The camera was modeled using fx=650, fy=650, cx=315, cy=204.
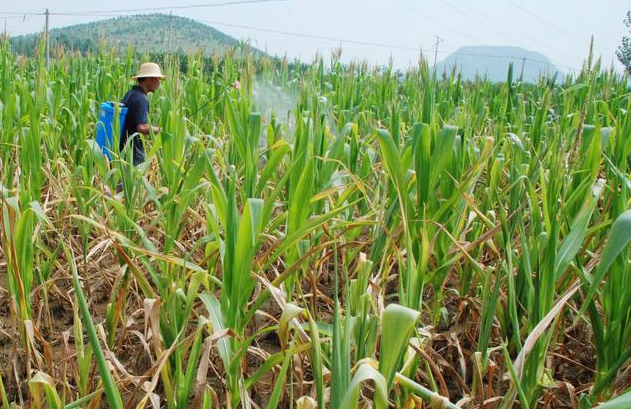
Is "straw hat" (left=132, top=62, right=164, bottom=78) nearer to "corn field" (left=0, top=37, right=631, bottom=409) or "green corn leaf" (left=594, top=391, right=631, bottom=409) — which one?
"corn field" (left=0, top=37, right=631, bottom=409)

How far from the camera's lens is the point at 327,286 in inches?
86.0

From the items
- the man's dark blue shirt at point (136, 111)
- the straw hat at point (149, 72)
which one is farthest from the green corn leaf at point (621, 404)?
the straw hat at point (149, 72)

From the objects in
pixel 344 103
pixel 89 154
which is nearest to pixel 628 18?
pixel 344 103

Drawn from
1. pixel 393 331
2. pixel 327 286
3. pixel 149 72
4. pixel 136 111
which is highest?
pixel 149 72

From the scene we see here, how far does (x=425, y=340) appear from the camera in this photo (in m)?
1.50

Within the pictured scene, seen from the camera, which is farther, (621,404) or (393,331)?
(393,331)

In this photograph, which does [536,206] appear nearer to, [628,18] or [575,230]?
[575,230]

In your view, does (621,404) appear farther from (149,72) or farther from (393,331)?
(149,72)

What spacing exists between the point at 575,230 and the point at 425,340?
41cm

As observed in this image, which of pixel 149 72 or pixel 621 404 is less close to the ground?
pixel 149 72

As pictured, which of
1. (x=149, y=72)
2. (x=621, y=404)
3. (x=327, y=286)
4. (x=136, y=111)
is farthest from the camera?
(x=149, y=72)

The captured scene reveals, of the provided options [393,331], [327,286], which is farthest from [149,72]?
[393,331]

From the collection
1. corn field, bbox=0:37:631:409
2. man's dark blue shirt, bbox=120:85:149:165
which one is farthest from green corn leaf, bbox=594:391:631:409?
man's dark blue shirt, bbox=120:85:149:165

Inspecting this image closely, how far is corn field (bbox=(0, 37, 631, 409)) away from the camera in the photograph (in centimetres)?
116
